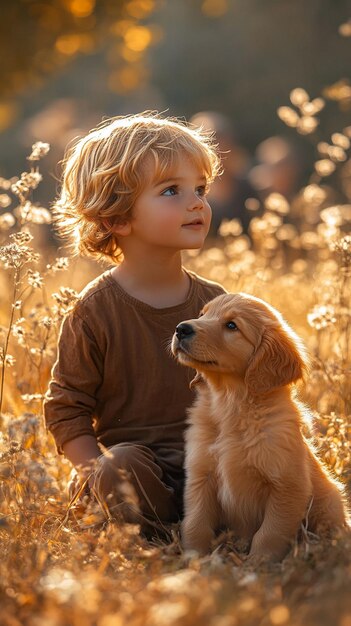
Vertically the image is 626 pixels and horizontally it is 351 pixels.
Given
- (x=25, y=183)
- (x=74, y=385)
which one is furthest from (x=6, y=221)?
(x=74, y=385)

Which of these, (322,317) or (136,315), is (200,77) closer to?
(322,317)

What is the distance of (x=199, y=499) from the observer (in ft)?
10.8

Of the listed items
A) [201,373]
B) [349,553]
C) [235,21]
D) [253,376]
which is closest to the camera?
[349,553]

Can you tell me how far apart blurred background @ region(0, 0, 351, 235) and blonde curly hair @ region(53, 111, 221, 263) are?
4.86m

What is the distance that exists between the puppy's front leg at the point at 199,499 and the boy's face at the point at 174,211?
93cm

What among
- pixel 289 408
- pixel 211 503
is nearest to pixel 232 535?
pixel 211 503

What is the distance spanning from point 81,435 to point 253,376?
0.89 m

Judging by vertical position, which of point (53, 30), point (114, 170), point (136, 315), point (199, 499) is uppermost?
point (53, 30)

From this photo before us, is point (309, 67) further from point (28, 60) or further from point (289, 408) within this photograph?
point (289, 408)

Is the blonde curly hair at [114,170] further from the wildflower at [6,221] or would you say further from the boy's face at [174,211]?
the wildflower at [6,221]

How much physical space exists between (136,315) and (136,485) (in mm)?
773

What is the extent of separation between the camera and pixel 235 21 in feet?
77.1

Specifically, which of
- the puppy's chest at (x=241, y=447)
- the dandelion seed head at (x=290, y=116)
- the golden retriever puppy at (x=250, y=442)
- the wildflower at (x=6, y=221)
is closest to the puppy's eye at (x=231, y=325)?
the golden retriever puppy at (x=250, y=442)

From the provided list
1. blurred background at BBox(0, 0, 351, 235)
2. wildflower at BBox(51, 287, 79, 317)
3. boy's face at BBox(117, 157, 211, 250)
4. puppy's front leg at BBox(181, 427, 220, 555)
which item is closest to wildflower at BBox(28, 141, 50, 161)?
boy's face at BBox(117, 157, 211, 250)
